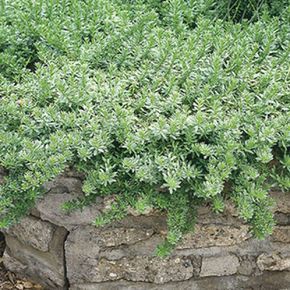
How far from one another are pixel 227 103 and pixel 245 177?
270mm

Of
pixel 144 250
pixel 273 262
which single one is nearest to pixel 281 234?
pixel 273 262

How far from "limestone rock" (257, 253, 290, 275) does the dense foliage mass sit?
0.37m

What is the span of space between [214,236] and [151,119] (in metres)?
0.52

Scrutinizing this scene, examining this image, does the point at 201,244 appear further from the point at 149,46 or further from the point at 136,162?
the point at 149,46

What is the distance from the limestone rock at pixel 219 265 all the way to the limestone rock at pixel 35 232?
0.58 m

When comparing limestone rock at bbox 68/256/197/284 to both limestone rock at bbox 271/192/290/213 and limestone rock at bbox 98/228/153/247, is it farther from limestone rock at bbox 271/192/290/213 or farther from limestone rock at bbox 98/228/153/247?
limestone rock at bbox 271/192/290/213

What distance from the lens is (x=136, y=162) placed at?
1.75 metres

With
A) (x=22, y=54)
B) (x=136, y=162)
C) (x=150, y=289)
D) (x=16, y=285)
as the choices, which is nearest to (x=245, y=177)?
(x=136, y=162)

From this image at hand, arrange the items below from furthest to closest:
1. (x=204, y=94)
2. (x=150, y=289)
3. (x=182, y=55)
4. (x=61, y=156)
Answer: (x=150, y=289), (x=182, y=55), (x=204, y=94), (x=61, y=156)

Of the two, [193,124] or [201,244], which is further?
[201,244]

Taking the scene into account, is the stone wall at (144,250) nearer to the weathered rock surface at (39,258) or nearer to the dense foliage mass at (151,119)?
the weathered rock surface at (39,258)

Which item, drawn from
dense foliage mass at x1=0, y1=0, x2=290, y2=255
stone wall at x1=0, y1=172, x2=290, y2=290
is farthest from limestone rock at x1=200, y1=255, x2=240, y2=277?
dense foliage mass at x1=0, y1=0, x2=290, y2=255

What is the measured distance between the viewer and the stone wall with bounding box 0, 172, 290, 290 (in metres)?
2.08

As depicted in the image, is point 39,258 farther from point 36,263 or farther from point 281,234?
point 281,234
